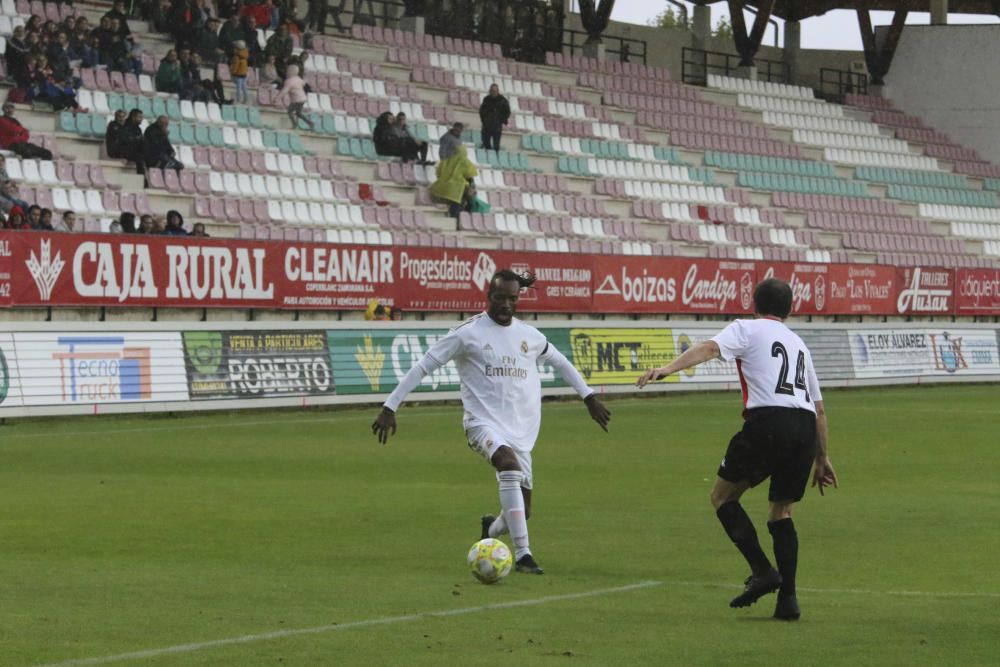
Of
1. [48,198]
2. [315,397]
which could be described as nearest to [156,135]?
[48,198]

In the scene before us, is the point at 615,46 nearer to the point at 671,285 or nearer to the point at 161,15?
the point at 671,285

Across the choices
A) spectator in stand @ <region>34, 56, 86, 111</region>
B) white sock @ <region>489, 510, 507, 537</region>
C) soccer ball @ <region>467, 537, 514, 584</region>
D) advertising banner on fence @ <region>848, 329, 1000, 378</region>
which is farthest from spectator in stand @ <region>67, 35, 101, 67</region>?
soccer ball @ <region>467, 537, 514, 584</region>

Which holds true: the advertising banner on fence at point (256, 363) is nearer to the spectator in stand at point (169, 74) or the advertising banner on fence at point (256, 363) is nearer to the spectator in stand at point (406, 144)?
the spectator in stand at point (169, 74)

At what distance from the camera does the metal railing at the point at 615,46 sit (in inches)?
2062

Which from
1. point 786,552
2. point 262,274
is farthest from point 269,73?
point 786,552

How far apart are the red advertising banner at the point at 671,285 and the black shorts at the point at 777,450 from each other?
2514 centimetres

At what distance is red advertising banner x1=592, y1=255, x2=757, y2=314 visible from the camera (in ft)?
115

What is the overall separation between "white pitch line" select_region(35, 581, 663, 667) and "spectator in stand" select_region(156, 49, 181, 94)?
989 inches

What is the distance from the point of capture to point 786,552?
30.9ft

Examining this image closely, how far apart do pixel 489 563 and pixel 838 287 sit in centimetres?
3167

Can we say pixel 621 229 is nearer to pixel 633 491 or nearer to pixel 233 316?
pixel 233 316

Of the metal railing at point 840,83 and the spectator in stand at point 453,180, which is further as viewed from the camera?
the metal railing at point 840,83

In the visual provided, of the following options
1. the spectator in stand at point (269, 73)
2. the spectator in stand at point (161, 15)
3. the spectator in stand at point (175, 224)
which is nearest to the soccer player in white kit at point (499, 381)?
the spectator in stand at point (175, 224)

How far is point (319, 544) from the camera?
41.0 ft
